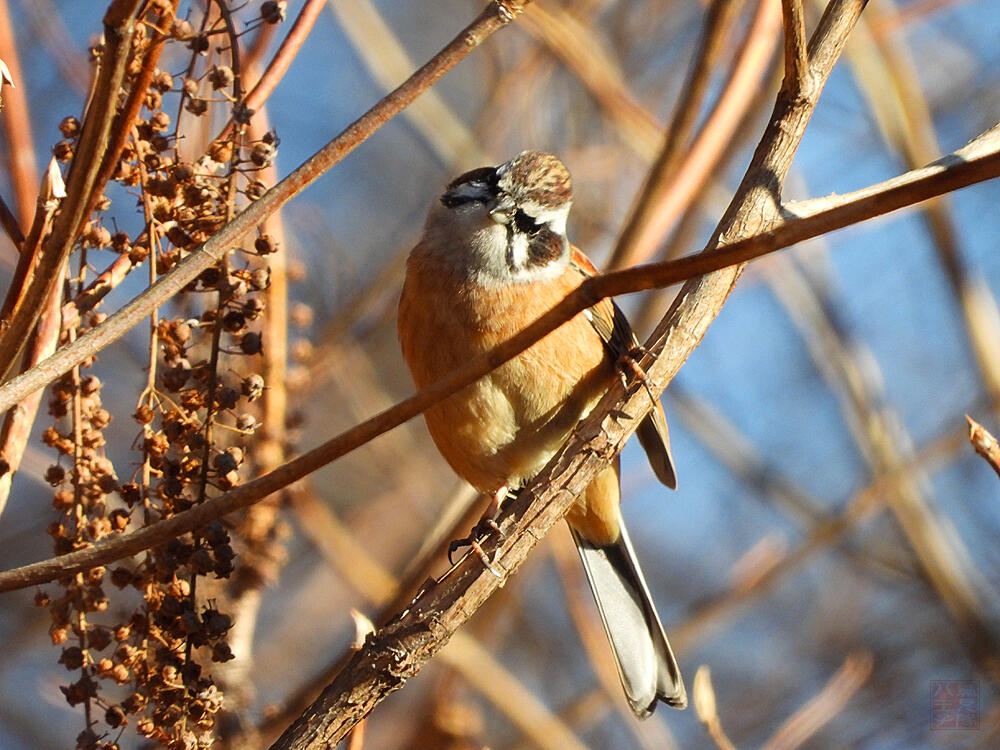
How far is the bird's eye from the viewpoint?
3217 mm

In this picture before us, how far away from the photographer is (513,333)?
308cm

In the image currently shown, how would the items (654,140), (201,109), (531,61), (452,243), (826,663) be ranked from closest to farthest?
(201,109), (452,243), (654,140), (531,61), (826,663)

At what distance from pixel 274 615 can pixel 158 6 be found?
14.5 feet

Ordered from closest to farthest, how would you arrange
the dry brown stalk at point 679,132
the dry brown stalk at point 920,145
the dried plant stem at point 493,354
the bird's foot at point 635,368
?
the dried plant stem at point 493,354, the bird's foot at point 635,368, the dry brown stalk at point 679,132, the dry brown stalk at point 920,145

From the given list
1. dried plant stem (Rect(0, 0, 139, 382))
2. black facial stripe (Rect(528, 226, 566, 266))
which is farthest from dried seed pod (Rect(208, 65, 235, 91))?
black facial stripe (Rect(528, 226, 566, 266))

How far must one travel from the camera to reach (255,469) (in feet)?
8.72

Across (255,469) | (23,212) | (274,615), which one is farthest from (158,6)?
(274,615)

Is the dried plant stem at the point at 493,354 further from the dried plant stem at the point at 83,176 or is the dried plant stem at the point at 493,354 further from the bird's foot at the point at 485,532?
the bird's foot at the point at 485,532

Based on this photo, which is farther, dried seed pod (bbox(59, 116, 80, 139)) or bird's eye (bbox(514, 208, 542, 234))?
bird's eye (bbox(514, 208, 542, 234))

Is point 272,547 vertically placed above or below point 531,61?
below

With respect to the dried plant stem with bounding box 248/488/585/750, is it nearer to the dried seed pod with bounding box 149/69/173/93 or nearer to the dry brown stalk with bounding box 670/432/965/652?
the dry brown stalk with bounding box 670/432/965/652

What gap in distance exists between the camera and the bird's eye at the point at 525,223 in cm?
322

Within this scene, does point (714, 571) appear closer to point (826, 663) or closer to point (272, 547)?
point (826, 663)

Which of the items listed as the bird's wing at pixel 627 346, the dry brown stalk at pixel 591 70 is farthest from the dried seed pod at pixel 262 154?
the dry brown stalk at pixel 591 70
